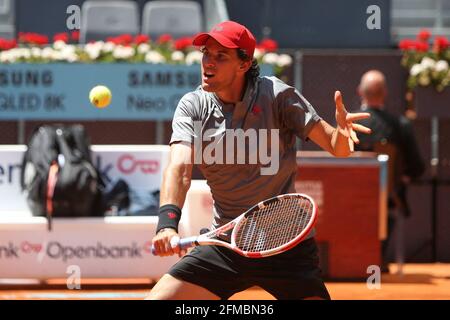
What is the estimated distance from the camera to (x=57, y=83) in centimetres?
1028

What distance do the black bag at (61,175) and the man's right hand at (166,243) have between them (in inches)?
196

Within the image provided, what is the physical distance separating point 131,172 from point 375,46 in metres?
3.65

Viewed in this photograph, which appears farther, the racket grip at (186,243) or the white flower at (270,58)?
the white flower at (270,58)

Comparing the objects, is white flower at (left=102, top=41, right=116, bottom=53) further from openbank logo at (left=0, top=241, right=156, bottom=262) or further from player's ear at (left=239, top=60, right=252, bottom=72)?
player's ear at (left=239, top=60, right=252, bottom=72)

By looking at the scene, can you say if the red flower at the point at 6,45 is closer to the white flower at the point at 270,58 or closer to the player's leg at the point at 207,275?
the white flower at the point at 270,58

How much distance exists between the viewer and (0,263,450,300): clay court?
8648mm

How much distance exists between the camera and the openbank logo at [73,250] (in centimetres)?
910

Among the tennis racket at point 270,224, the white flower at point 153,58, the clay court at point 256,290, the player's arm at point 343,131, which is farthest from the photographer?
the white flower at point 153,58

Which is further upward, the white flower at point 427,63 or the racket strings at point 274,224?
the white flower at point 427,63

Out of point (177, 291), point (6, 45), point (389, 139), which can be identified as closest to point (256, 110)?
point (177, 291)

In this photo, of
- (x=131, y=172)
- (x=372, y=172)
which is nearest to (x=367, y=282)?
(x=372, y=172)

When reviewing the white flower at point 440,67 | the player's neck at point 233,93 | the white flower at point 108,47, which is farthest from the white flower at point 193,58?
the player's neck at point 233,93

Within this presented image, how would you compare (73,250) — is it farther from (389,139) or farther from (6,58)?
(389,139)

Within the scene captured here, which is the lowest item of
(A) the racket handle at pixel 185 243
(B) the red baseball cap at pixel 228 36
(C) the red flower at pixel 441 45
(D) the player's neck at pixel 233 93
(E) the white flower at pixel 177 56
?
(A) the racket handle at pixel 185 243
